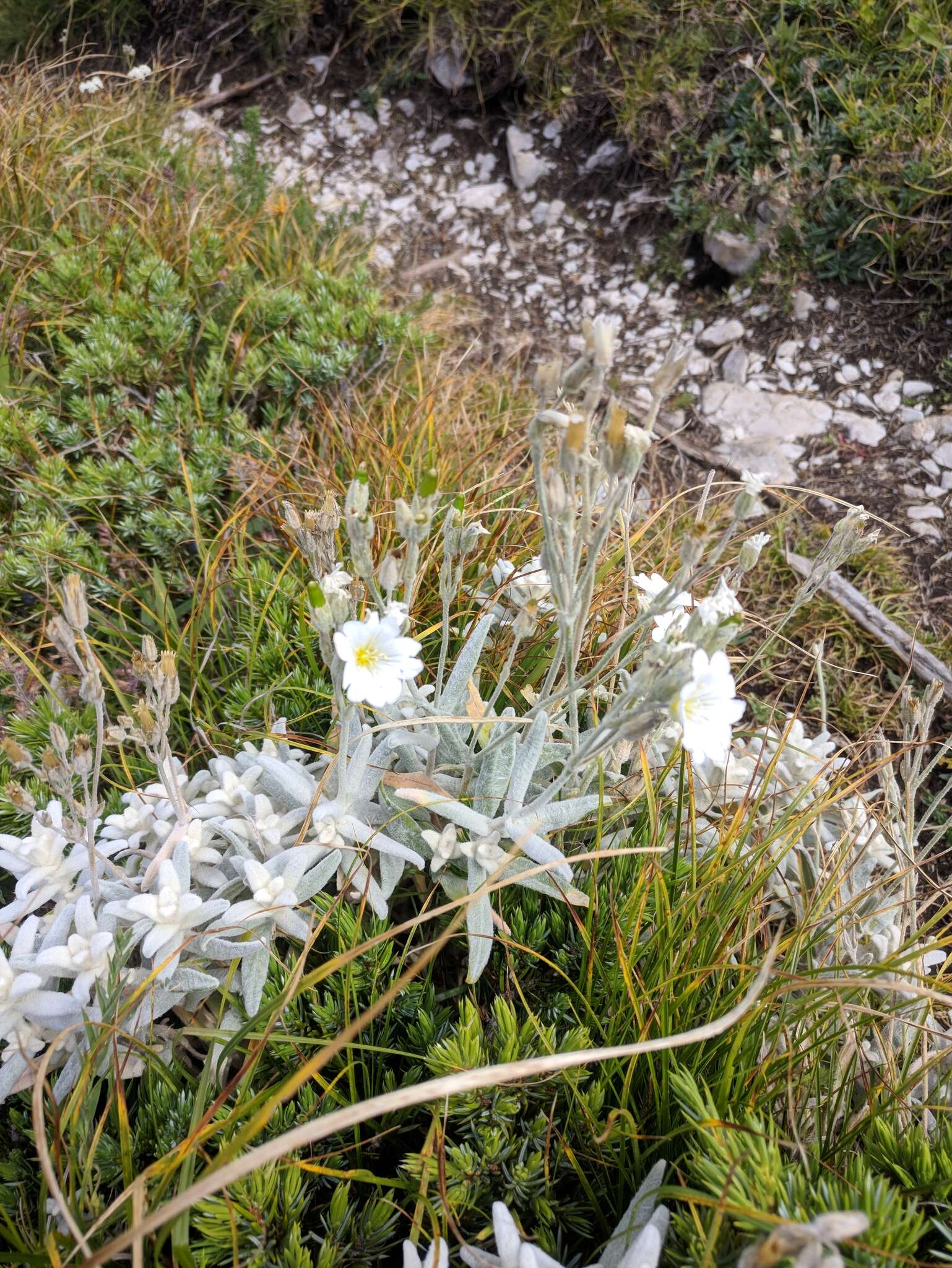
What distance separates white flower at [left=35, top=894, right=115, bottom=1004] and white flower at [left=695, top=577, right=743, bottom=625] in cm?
96

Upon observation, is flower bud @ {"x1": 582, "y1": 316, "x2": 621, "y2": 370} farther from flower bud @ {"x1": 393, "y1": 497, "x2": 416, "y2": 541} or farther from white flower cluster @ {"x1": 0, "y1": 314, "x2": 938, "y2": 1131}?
flower bud @ {"x1": 393, "y1": 497, "x2": 416, "y2": 541}

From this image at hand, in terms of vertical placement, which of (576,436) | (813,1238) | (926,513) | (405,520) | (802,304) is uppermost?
(576,436)

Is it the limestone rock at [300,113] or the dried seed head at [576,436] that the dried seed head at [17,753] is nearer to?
the dried seed head at [576,436]

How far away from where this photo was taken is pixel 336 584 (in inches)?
47.0

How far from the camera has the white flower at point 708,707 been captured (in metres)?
1.03

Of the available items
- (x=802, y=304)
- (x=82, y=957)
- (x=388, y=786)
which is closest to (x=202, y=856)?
(x=82, y=957)

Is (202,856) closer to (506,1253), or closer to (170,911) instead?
(170,911)

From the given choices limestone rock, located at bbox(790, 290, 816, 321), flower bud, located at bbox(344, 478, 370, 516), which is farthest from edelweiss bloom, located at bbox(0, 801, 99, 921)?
limestone rock, located at bbox(790, 290, 816, 321)

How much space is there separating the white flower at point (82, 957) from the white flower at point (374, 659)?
552 millimetres

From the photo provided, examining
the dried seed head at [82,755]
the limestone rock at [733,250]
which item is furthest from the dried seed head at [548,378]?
the limestone rock at [733,250]

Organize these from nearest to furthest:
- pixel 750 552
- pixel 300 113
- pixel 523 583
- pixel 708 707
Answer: pixel 708 707 < pixel 750 552 < pixel 523 583 < pixel 300 113

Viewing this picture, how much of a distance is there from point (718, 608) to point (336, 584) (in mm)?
539

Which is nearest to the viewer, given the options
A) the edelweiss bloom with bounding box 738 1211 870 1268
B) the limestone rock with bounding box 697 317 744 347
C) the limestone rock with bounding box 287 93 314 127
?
the edelweiss bloom with bounding box 738 1211 870 1268

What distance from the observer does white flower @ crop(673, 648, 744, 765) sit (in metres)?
1.03
